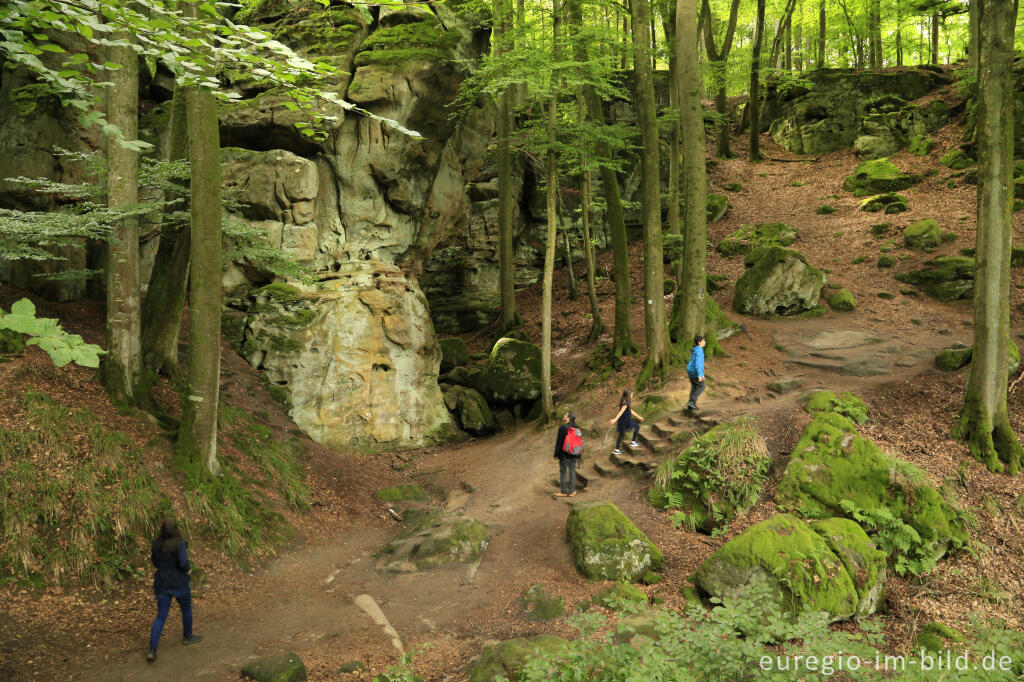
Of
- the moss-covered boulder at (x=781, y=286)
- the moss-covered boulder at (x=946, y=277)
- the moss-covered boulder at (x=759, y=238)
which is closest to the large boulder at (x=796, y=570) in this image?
the moss-covered boulder at (x=781, y=286)

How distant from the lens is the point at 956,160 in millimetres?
23172

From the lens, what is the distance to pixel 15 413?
771 cm

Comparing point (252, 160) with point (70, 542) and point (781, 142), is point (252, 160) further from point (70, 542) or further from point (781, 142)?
point (781, 142)

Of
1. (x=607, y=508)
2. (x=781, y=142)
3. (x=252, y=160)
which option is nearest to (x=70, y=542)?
(x=607, y=508)

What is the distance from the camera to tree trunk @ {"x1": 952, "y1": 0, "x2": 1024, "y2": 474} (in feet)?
31.7

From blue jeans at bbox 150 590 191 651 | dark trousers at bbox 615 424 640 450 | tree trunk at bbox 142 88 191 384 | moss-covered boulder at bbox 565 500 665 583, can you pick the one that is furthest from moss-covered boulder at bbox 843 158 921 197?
blue jeans at bbox 150 590 191 651

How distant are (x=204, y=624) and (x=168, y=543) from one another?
134 cm

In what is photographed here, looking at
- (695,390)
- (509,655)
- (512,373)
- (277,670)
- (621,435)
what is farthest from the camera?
(512,373)

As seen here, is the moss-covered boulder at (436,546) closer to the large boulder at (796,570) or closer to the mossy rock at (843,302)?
the large boulder at (796,570)

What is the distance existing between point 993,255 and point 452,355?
1414 cm

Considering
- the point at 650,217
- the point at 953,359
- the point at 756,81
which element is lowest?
the point at 953,359

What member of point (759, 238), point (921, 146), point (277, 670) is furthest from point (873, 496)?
point (921, 146)

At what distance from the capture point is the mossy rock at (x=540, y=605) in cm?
707

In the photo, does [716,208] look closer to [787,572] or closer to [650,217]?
[650,217]
